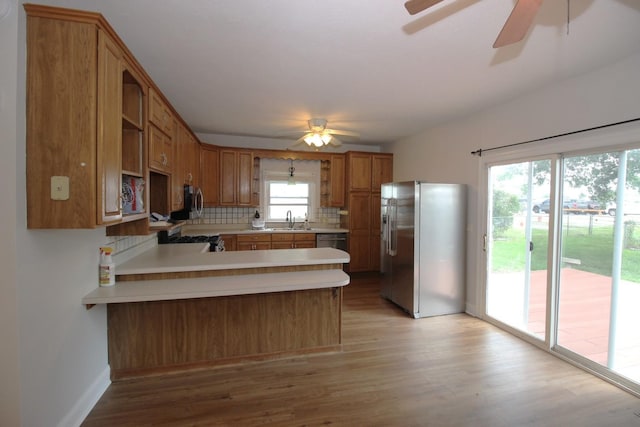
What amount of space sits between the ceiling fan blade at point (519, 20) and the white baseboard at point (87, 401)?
3.12m

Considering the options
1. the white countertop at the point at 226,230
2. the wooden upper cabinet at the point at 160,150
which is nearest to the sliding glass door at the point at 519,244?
the white countertop at the point at 226,230

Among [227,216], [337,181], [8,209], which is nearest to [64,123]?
[8,209]

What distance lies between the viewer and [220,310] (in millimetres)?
2529

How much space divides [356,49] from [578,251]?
2615 mm

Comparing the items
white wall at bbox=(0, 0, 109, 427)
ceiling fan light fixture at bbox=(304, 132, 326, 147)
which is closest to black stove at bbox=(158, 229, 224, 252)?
ceiling fan light fixture at bbox=(304, 132, 326, 147)

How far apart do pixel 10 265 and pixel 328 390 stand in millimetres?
2028

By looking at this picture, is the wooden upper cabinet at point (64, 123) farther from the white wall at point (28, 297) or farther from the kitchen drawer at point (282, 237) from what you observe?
the kitchen drawer at point (282, 237)

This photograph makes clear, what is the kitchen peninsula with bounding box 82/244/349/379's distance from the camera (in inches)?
89.4

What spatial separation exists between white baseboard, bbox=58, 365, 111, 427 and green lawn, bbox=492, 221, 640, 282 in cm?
394

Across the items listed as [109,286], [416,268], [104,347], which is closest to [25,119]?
[109,286]

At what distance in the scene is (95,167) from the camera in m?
1.47

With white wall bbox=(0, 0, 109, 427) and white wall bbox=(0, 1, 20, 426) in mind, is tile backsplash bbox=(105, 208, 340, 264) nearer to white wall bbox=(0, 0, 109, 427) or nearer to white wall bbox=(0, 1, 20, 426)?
white wall bbox=(0, 0, 109, 427)

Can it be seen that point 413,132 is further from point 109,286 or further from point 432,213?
point 109,286

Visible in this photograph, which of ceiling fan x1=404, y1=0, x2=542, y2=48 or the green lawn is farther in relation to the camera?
the green lawn
